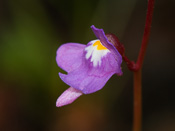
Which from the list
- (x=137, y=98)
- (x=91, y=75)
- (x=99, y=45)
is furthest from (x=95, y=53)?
(x=137, y=98)

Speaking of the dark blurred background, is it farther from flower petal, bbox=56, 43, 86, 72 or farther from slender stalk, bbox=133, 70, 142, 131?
flower petal, bbox=56, 43, 86, 72

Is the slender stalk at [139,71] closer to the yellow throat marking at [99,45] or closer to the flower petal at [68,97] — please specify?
the yellow throat marking at [99,45]

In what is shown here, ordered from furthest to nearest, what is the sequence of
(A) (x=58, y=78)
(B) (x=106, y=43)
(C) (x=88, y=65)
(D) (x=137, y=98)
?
1. (A) (x=58, y=78)
2. (D) (x=137, y=98)
3. (C) (x=88, y=65)
4. (B) (x=106, y=43)

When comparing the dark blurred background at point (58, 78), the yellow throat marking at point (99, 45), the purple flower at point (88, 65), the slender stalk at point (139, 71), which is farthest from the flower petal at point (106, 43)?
the dark blurred background at point (58, 78)

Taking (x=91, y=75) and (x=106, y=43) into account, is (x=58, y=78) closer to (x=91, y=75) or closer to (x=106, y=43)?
(x=91, y=75)

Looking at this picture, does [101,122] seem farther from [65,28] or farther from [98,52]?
[98,52]

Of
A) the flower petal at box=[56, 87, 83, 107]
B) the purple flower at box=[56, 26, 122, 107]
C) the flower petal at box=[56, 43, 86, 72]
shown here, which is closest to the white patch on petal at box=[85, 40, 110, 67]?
the purple flower at box=[56, 26, 122, 107]

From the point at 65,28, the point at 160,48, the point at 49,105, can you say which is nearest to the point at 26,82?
the point at 49,105
